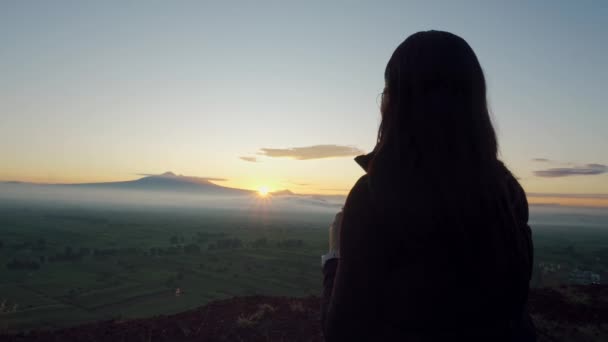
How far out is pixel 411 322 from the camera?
1479 millimetres

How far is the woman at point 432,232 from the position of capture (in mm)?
1428

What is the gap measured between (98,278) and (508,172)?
56.4 metres

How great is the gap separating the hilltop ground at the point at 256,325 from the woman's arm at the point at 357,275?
182 inches

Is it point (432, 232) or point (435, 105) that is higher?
point (435, 105)

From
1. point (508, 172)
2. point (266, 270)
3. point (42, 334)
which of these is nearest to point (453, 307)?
point (508, 172)

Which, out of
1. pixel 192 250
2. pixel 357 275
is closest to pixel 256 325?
pixel 357 275

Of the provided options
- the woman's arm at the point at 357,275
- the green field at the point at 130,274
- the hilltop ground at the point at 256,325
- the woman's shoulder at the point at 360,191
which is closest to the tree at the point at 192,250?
the green field at the point at 130,274

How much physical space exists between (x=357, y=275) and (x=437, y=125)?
0.62 m

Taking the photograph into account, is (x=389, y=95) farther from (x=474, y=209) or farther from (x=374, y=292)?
(x=374, y=292)

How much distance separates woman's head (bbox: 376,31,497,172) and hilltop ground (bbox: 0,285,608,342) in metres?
4.94

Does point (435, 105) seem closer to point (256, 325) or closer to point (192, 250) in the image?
point (256, 325)

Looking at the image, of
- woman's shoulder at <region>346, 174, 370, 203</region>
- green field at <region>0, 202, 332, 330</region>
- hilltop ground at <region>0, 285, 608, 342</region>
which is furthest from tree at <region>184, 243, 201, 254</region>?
woman's shoulder at <region>346, 174, 370, 203</region>

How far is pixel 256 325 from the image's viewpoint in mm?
6152

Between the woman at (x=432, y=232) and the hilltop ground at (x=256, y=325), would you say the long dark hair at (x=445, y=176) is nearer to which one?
the woman at (x=432, y=232)
